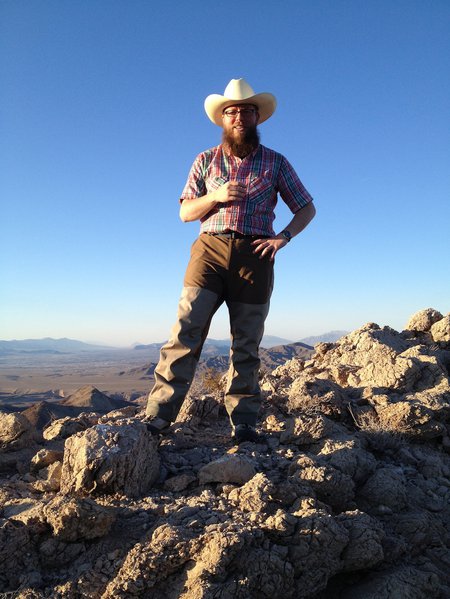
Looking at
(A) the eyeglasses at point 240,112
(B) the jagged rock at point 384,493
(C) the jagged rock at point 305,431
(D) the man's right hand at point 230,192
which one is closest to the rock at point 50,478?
(C) the jagged rock at point 305,431

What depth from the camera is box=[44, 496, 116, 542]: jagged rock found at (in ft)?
6.56

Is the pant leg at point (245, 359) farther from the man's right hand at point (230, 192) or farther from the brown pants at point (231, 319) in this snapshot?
the man's right hand at point (230, 192)

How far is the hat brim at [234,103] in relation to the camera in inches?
130

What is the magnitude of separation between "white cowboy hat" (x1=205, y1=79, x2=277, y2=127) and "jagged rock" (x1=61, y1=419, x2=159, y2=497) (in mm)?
2376

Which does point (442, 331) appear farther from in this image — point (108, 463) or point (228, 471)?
point (108, 463)

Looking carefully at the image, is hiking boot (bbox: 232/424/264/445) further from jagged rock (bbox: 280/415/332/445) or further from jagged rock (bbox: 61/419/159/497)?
jagged rock (bbox: 61/419/159/497)

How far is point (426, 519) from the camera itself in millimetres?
2605

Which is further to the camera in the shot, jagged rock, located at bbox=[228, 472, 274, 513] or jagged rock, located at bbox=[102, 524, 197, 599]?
jagged rock, located at bbox=[228, 472, 274, 513]

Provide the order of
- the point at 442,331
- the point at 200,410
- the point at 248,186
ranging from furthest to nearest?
the point at 442,331 → the point at 200,410 → the point at 248,186

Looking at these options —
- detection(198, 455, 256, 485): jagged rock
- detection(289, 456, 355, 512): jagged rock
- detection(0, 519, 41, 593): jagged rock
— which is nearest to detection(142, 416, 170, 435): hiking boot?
detection(198, 455, 256, 485): jagged rock

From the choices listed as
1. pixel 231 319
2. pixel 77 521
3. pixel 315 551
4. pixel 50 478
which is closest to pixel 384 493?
pixel 315 551

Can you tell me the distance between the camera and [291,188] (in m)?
3.42

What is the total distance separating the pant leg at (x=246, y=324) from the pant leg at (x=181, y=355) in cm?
20

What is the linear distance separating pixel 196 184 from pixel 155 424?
1795 millimetres
